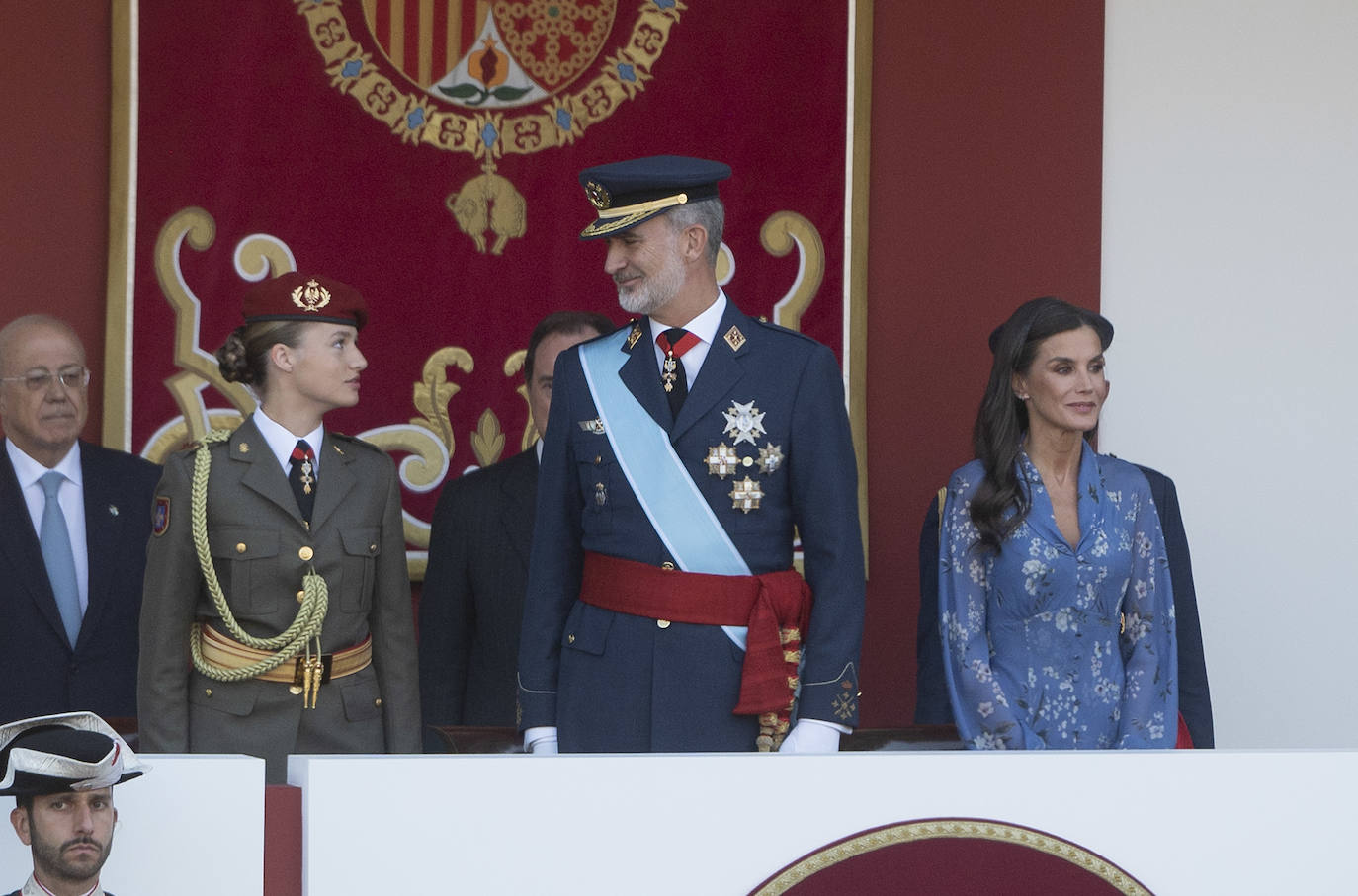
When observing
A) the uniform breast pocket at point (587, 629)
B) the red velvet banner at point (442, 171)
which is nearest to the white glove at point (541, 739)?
the uniform breast pocket at point (587, 629)

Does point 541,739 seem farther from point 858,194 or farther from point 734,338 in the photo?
point 858,194

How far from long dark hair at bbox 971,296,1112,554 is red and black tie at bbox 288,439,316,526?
1.19 metres

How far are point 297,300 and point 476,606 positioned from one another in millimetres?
867

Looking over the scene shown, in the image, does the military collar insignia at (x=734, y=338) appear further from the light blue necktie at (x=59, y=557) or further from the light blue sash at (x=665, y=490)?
the light blue necktie at (x=59, y=557)

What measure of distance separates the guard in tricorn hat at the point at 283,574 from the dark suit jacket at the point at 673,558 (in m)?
0.45

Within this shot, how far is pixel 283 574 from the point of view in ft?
10.3

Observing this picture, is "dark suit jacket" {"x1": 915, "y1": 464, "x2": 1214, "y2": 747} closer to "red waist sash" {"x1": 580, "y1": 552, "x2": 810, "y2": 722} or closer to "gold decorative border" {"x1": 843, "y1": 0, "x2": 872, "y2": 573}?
"gold decorative border" {"x1": 843, "y1": 0, "x2": 872, "y2": 573}

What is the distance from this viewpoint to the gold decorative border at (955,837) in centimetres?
215

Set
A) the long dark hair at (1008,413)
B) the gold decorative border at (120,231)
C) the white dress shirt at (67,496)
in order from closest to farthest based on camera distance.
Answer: the long dark hair at (1008,413), the white dress shirt at (67,496), the gold decorative border at (120,231)

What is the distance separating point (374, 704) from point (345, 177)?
4.72 ft

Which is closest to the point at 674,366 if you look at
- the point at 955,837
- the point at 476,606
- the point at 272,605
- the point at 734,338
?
the point at 734,338

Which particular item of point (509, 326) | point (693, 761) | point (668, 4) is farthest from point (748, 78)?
point (693, 761)

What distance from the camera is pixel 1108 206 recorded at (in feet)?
14.5

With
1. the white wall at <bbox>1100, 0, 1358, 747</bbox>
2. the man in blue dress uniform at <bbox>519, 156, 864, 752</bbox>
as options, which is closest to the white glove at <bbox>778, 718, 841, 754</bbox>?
the man in blue dress uniform at <bbox>519, 156, 864, 752</bbox>
